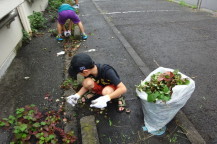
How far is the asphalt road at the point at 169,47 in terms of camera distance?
2.82 m

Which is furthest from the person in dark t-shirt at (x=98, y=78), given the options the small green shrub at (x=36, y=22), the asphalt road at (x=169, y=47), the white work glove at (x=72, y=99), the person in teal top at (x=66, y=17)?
the small green shrub at (x=36, y=22)

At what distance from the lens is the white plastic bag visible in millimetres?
1999

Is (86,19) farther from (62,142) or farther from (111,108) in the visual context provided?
(62,142)

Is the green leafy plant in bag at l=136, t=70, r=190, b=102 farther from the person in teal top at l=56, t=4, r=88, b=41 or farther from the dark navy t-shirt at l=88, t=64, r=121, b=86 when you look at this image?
the person in teal top at l=56, t=4, r=88, b=41

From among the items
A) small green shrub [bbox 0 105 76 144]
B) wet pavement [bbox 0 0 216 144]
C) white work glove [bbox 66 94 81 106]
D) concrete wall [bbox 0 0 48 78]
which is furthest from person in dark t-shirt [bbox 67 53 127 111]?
concrete wall [bbox 0 0 48 78]

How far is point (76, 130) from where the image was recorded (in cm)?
243

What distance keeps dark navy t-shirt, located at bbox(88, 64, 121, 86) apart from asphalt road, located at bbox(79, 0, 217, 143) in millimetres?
641

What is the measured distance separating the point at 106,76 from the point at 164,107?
0.87 metres

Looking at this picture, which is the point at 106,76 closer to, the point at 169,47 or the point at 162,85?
the point at 162,85

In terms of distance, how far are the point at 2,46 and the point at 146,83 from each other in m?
3.23

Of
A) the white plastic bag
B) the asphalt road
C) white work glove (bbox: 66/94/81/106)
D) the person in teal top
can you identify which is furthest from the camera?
the person in teal top

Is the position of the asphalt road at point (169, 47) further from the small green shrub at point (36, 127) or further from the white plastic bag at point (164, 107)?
the small green shrub at point (36, 127)

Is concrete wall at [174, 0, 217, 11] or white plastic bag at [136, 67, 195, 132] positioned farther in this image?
concrete wall at [174, 0, 217, 11]

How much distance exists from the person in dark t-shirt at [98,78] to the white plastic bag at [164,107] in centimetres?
38
